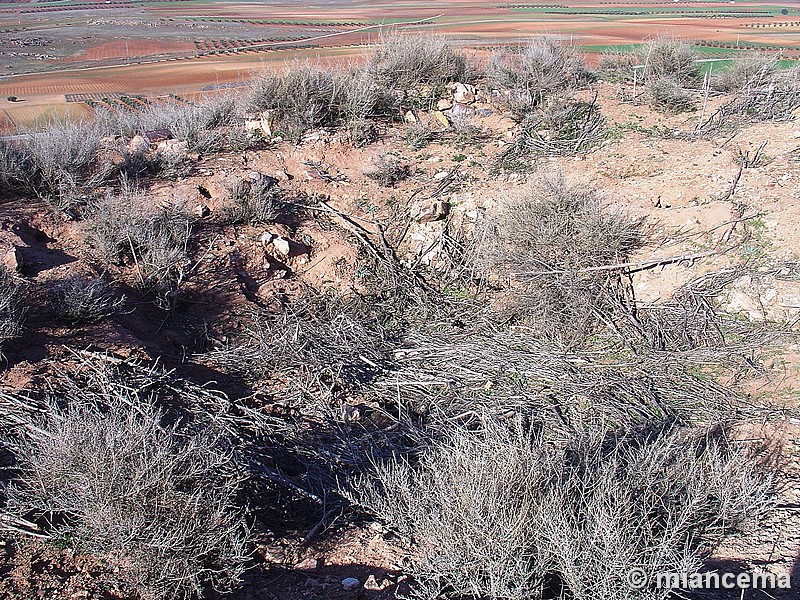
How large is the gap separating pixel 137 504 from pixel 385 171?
570 centimetres

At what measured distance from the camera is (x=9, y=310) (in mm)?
4359

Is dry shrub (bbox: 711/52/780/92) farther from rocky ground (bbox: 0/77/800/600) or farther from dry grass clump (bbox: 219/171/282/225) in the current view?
dry grass clump (bbox: 219/171/282/225)

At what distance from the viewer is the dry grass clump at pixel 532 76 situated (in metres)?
9.19

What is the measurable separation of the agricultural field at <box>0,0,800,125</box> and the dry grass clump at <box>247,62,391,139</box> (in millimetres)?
9127

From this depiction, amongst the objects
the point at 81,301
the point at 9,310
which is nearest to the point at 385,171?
the point at 81,301

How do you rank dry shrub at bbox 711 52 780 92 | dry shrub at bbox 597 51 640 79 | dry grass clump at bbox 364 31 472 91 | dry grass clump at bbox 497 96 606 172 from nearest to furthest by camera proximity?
1. dry grass clump at bbox 497 96 606 172
2. dry shrub at bbox 711 52 780 92
3. dry grass clump at bbox 364 31 472 91
4. dry shrub at bbox 597 51 640 79

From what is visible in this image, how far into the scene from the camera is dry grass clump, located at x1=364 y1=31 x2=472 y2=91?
32.1 ft

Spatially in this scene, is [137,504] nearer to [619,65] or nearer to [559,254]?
[559,254]

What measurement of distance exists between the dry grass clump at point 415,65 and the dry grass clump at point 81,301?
240 inches

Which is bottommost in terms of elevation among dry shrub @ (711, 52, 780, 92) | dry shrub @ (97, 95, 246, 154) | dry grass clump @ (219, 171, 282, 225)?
dry grass clump @ (219, 171, 282, 225)

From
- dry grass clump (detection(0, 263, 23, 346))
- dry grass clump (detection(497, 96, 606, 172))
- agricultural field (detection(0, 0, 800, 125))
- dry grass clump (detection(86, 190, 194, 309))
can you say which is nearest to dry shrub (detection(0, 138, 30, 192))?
dry grass clump (detection(86, 190, 194, 309))

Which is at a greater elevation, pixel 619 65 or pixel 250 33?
pixel 250 33

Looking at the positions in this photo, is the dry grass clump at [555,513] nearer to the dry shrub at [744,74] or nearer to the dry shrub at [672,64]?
the dry shrub at [672,64]

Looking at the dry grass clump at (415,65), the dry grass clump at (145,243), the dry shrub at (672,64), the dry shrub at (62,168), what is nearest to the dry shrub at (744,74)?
the dry shrub at (672,64)
